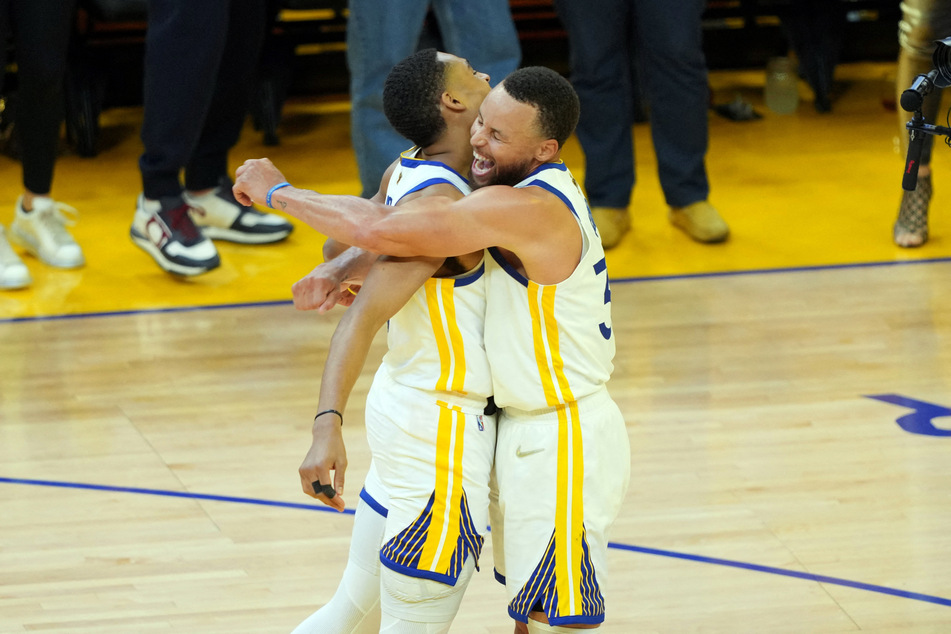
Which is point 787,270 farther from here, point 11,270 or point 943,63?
point 11,270

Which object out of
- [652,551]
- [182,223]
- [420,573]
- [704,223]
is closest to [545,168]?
[420,573]

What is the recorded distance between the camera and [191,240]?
4.24m

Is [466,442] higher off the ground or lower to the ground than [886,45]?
higher

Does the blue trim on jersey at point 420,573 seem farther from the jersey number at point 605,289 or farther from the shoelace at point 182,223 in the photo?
the shoelace at point 182,223

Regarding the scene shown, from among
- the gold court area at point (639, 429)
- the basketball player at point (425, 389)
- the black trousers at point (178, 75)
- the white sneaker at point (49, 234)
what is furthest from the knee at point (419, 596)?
the white sneaker at point (49, 234)

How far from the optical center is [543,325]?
69.9 inches

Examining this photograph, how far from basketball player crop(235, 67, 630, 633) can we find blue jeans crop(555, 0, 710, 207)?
2.54m

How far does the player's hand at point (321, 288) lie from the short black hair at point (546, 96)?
0.39 m

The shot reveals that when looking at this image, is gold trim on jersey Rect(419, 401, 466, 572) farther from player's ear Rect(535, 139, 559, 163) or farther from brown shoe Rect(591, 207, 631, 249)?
brown shoe Rect(591, 207, 631, 249)

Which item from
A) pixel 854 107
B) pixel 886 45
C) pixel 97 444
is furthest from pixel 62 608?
pixel 886 45

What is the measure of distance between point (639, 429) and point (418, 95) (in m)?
1.49

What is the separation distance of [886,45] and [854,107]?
24.6 inches

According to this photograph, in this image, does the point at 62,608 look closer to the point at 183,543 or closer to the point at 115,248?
the point at 183,543

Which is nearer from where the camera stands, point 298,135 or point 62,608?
point 62,608
